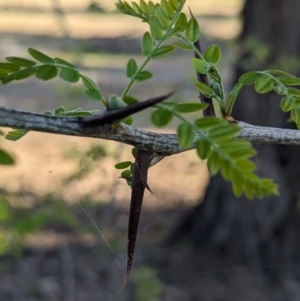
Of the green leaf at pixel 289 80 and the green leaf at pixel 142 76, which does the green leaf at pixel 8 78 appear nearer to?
the green leaf at pixel 142 76

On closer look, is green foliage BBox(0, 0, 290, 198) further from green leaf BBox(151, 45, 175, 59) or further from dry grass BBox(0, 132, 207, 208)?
dry grass BBox(0, 132, 207, 208)

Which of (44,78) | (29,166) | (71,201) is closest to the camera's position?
(44,78)

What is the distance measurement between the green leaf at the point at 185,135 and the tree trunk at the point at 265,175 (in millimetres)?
4440

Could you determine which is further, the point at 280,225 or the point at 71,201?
the point at 280,225

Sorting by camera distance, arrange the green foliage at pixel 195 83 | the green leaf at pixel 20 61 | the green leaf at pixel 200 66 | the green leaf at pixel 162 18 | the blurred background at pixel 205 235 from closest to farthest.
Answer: the green foliage at pixel 195 83 < the green leaf at pixel 20 61 < the green leaf at pixel 162 18 < the green leaf at pixel 200 66 < the blurred background at pixel 205 235

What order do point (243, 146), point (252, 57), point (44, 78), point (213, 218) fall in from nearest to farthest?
point (243, 146)
point (44, 78)
point (252, 57)
point (213, 218)

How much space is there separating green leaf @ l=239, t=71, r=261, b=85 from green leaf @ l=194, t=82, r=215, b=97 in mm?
117

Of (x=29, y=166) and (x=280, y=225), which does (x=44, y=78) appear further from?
(x=29, y=166)

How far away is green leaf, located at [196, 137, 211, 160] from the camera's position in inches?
32.9

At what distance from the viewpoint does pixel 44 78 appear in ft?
3.19

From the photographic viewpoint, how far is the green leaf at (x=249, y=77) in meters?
1.20

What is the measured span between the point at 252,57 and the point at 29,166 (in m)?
3.40

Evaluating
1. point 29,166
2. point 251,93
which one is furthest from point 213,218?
point 29,166

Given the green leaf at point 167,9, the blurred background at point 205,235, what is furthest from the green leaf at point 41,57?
the blurred background at point 205,235
